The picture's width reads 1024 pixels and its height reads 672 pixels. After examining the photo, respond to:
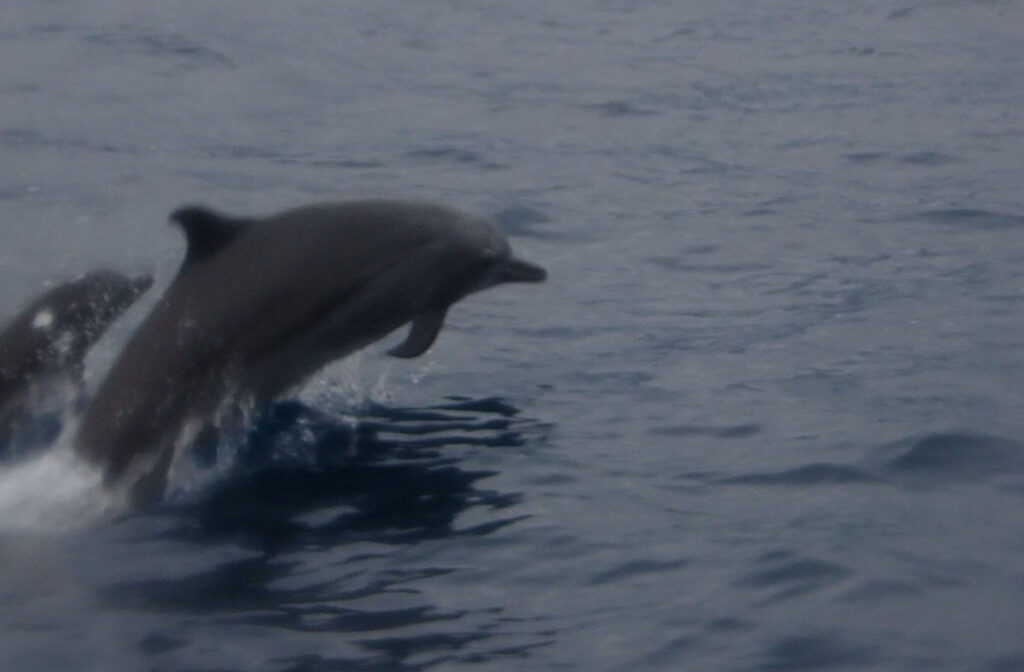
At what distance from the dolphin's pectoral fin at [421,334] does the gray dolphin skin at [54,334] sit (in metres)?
1.81

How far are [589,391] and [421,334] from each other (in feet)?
4.36

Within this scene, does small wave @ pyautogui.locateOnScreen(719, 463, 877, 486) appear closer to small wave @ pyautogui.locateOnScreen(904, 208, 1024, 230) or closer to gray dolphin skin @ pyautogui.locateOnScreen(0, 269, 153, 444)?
gray dolphin skin @ pyautogui.locateOnScreen(0, 269, 153, 444)

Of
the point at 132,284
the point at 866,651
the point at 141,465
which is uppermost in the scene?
the point at 132,284

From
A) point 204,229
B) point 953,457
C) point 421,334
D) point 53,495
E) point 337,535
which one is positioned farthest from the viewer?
point 421,334

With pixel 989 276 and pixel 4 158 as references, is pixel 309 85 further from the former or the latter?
pixel 989 276

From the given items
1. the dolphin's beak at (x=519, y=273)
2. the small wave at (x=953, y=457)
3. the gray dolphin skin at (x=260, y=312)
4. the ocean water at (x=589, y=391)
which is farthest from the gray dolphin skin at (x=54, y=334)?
the small wave at (x=953, y=457)

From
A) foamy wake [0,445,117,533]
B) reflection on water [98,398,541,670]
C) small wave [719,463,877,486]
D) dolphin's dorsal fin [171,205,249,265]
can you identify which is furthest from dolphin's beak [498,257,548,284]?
foamy wake [0,445,117,533]

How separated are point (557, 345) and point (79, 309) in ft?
10.3

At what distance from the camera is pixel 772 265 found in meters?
14.2

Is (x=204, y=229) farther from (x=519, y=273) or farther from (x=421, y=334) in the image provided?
(x=519, y=273)

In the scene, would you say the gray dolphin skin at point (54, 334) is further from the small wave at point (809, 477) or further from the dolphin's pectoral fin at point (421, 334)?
the small wave at point (809, 477)

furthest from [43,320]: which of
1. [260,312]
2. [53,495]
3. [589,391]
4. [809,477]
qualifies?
[809,477]

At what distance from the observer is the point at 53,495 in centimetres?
926

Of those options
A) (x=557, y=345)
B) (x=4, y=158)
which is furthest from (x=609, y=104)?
(x=557, y=345)
